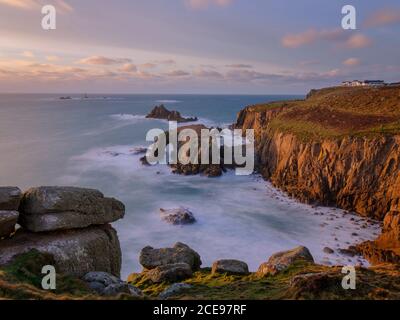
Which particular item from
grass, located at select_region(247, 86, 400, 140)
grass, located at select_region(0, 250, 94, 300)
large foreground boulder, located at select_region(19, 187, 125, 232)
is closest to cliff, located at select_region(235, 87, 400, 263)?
grass, located at select_region(247, 86, 400, 140)

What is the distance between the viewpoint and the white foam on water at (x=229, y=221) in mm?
36425

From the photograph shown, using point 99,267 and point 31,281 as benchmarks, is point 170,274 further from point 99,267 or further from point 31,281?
point 31,281

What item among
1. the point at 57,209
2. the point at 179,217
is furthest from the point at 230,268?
the point at 179,217

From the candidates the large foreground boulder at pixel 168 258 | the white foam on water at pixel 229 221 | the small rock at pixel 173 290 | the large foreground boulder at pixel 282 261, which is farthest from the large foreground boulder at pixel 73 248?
the white foam on water at pixel 229 221

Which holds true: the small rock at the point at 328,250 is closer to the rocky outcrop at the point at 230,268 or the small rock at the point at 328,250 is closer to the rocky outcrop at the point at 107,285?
the rocky outcrop at the point at 230,268

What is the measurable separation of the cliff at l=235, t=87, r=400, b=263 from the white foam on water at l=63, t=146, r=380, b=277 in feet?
7.58

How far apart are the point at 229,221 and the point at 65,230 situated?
26.4m

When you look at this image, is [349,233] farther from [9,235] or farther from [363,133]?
[9,235]

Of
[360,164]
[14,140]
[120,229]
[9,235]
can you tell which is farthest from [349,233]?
[14,140]

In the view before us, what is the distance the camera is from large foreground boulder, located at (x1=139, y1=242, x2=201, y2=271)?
84.7ft

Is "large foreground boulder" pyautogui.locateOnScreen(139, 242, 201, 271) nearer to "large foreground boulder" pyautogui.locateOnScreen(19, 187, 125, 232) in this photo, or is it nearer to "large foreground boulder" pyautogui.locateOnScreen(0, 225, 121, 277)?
"large foreground boulder" pyautogui.locateOnScreen(0, 225, 121, 277)

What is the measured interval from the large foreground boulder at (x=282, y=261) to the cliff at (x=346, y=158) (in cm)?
1170
